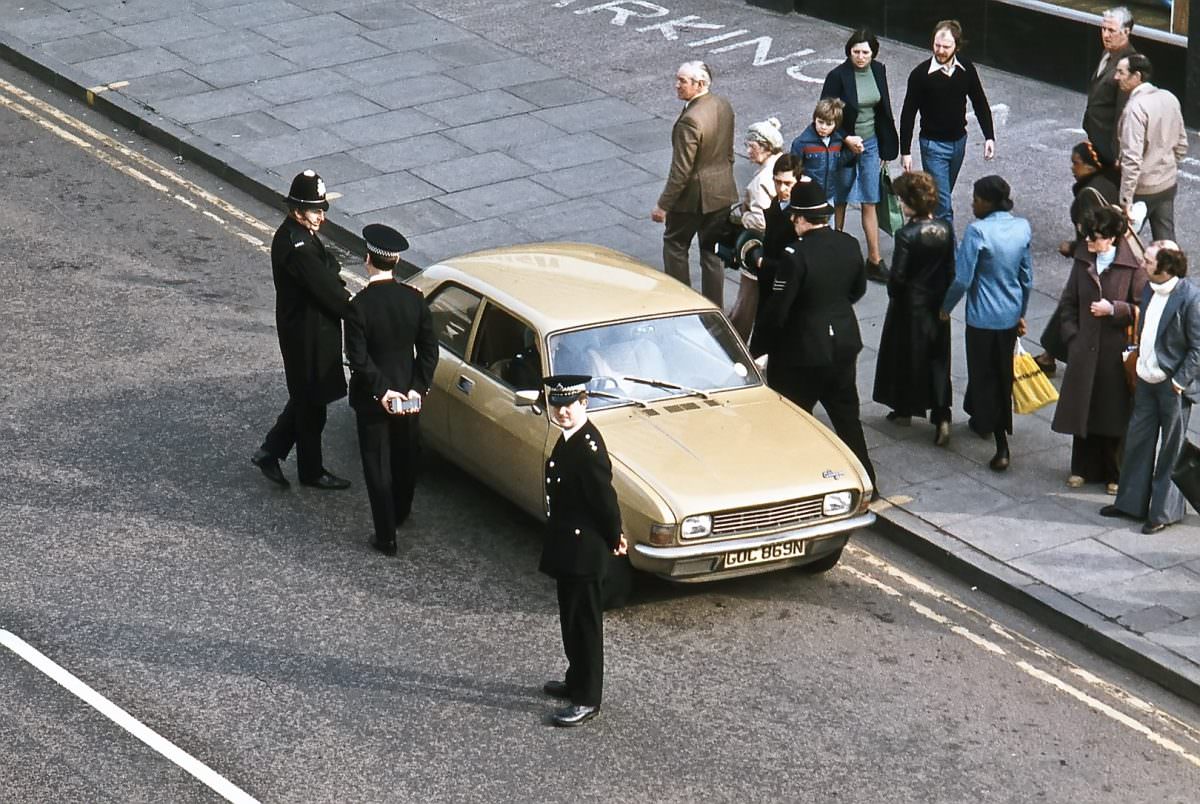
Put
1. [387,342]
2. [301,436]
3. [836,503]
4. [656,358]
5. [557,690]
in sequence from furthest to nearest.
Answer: [301,436], [656,358], [387,342], [836,503], [557,690]

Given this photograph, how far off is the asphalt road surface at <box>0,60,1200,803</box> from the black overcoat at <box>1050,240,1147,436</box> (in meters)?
1.47

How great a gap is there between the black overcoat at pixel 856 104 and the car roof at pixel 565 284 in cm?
322

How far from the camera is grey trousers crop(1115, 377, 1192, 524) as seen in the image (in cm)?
1147

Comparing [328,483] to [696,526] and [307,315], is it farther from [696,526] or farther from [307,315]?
[696,526]

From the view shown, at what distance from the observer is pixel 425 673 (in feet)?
33.1

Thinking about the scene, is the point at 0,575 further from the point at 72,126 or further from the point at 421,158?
the point at 72,126

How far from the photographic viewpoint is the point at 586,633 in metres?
9.59

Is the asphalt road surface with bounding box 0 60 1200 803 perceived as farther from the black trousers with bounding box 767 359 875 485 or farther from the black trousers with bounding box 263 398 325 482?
the black trousers with bounding box 767 359 875 485

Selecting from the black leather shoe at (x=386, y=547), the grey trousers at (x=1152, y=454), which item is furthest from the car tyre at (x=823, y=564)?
the black leather shoe at (x=386, y=547)

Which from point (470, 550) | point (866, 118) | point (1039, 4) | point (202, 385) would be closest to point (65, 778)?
point (470, 550)

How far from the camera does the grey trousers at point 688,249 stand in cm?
1445

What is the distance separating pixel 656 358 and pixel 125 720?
3.75 m

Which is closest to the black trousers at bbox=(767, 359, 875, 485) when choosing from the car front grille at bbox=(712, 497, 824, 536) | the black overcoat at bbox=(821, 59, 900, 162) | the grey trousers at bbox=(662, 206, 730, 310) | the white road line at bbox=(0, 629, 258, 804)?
the car front grille at bbox=(712, 497, 824, 536)

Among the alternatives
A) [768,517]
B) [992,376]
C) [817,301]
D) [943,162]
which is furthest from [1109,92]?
[768,517]
